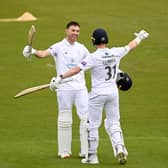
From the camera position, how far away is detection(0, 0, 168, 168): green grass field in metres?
14.9

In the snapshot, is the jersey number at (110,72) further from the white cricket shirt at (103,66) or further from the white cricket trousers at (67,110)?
the white cricket trousers at (67,110)

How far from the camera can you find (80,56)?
48.0 ft

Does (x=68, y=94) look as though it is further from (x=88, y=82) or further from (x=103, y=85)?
(x=88, y=82)

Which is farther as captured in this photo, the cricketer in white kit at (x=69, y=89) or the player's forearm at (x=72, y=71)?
the cricketer in white kit at (x=69, y=89)

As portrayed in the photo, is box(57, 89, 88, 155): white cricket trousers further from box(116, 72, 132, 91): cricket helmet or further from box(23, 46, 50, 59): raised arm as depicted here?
box(116, 72, 132, 91): cricket helmet

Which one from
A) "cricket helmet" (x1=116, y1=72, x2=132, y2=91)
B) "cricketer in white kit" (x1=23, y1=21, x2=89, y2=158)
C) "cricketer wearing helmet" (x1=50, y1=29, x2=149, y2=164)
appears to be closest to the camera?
"cricketer wearing helmet" (x1=50, y1=29, x2=149, y2=164)

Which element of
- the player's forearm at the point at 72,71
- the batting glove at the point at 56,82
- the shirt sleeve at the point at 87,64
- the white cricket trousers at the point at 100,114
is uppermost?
the shirt sleeve at the point at 87,64

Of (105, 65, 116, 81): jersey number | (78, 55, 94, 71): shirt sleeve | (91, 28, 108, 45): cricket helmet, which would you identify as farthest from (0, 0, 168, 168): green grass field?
(91, 28, 108, 45): cricket helmet

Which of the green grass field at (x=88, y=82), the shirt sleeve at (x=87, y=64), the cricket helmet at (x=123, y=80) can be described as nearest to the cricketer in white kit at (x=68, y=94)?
the green grass field at (x=88, y=82)

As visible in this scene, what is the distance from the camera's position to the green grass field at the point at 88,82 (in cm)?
1494

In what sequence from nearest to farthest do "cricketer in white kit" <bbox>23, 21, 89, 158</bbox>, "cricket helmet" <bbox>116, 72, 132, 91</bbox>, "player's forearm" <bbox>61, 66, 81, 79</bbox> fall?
"player's forearm" <bbox>61, 66, 81, 79</bbox>, "cricket helmet" <bbox>116, 72, 132, 91</bbox>, "cricketer in white kit" <bbox>23, 21, 89, 158</bbox>

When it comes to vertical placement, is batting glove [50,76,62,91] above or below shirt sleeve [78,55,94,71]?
below

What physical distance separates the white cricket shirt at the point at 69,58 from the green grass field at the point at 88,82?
127 centimetres

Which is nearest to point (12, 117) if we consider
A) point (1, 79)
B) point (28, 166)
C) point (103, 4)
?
point (1, 79)
